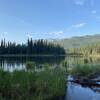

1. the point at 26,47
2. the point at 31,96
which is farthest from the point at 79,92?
the point at 26,47

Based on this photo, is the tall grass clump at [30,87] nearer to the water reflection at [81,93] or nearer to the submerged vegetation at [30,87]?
the submerged vegetation at [30,87]

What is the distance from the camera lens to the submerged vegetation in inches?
447

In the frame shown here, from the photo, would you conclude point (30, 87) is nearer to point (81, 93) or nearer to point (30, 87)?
point (30, 87)

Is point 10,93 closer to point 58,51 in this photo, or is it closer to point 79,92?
point 79,92

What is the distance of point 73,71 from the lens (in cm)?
2408

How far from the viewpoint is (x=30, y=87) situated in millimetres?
12594

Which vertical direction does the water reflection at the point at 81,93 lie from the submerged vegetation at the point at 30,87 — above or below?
below

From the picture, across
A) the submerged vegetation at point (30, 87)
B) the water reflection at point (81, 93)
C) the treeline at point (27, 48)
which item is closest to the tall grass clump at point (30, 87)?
the submerged vegetation at point (30, 87)

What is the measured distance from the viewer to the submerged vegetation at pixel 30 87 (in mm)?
11344

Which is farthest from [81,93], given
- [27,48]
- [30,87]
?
[27,48]

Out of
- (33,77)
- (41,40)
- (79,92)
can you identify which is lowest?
(79,92)

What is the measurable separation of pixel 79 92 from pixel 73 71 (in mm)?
8176

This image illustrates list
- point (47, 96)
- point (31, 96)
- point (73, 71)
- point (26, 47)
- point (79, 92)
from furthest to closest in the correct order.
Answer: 1. point (26, 47)
2. point (73, 71)
3. point (79, 92)
4. point (47, 96)
5. point (31, 96)

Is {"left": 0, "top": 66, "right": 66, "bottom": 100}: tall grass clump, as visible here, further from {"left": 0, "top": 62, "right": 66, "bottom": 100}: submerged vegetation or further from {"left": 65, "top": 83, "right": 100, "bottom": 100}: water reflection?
{"left": 65, "top": 83, "right": 100, "bottom": 100}: water reflection
